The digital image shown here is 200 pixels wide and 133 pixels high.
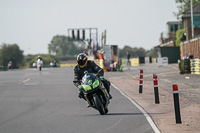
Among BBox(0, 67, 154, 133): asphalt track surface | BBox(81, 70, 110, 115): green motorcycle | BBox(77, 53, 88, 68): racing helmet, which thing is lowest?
BBox(0, 67, 154, 133): asphalt track surface

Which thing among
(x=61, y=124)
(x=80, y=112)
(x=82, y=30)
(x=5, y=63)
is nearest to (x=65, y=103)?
(x=80, y=112)

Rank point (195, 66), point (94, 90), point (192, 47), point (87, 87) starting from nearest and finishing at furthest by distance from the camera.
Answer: point (87, 87), point (94, 90), point (195, 66), point (192, 47)

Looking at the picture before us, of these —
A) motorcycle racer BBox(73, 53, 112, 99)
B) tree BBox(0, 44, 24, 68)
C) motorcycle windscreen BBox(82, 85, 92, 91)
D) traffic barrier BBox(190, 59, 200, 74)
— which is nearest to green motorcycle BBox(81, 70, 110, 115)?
motorcycle windscreen BBox(82, 85, 92, 91)

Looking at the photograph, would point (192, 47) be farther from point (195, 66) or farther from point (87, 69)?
point (87, 69)

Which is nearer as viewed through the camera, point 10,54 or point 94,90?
point 94,90

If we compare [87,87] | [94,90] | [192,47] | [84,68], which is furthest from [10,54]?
[87,87]

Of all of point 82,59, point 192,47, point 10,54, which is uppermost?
point 10,54

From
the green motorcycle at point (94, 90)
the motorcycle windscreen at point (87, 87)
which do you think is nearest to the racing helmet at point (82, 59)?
the green motorcycle at point (94, 90)

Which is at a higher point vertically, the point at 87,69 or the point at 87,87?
the point at 87,69

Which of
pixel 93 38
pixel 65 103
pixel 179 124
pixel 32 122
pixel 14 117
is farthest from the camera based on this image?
pixel 93 38

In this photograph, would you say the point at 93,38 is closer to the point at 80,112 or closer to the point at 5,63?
the point at 5,63

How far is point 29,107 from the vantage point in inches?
655

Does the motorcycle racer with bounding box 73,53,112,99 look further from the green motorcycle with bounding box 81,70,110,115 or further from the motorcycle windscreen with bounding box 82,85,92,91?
the motorcycle windscreen with bounding box 82,85,92,91

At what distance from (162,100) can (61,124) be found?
699cm
